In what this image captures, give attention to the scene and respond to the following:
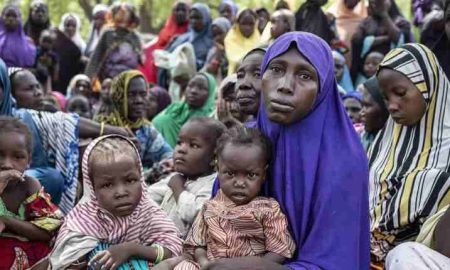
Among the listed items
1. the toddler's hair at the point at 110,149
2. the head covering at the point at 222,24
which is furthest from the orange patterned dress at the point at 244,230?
the head covering at the point at 222,24

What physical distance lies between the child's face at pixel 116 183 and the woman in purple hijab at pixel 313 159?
2.25 ft

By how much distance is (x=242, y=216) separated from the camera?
141 inches

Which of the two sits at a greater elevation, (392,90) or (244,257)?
(392,90)

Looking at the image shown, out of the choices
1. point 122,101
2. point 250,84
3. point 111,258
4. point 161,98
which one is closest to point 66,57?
point 161,98

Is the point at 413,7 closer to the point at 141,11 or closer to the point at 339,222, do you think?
the point at 339,222

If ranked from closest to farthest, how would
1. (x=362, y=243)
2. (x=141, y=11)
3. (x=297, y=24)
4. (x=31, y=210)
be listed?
1. (x=362, y=243)
2. (x=31, y=210)
3. (x=297, y=24)
4. (x=141, y=11)

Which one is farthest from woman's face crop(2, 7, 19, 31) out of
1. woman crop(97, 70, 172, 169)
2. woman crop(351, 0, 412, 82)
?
woman crop(97, 70, 172, 169)

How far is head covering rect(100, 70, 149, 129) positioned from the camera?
722 centimetres

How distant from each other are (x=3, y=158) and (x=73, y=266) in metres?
0.88

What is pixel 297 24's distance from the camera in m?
8.91

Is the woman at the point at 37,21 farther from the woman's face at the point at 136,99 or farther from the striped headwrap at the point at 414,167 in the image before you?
the striped headwrap at the point at 414,167

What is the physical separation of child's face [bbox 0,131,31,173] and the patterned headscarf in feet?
8.39

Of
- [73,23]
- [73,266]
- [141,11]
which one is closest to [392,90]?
[73,266]

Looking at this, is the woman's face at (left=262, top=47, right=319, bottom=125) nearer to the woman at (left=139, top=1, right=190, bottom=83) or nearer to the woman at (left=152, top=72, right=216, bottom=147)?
the woman at (left=152, top=72, right=216, bottom=147)
